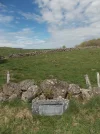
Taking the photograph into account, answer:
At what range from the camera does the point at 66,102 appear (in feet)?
47.4

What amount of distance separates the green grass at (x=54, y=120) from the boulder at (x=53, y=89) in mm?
1844

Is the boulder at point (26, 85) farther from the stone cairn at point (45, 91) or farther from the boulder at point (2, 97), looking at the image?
the boulder at point (2, 97)

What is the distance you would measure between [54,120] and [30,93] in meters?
3.74

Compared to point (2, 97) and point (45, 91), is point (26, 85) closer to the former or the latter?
point (45, 91)

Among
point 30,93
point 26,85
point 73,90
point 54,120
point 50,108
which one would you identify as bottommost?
point 54,120

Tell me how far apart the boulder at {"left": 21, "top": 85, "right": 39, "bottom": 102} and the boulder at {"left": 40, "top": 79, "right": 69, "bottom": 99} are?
481 mm

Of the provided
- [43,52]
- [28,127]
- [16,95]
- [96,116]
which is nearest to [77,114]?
[96,116]

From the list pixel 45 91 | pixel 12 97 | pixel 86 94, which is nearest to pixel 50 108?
pixel 45 91

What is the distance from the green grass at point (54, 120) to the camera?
12148 millimetres

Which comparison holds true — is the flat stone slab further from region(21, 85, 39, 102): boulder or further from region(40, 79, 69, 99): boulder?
region(40, 79, 69, 99): boulder

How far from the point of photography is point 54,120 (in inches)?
524

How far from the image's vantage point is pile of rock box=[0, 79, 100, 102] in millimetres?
16484

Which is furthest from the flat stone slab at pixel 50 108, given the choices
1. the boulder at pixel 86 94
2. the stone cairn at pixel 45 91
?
the boulder at pixel 86 94

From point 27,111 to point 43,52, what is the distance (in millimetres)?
36229
